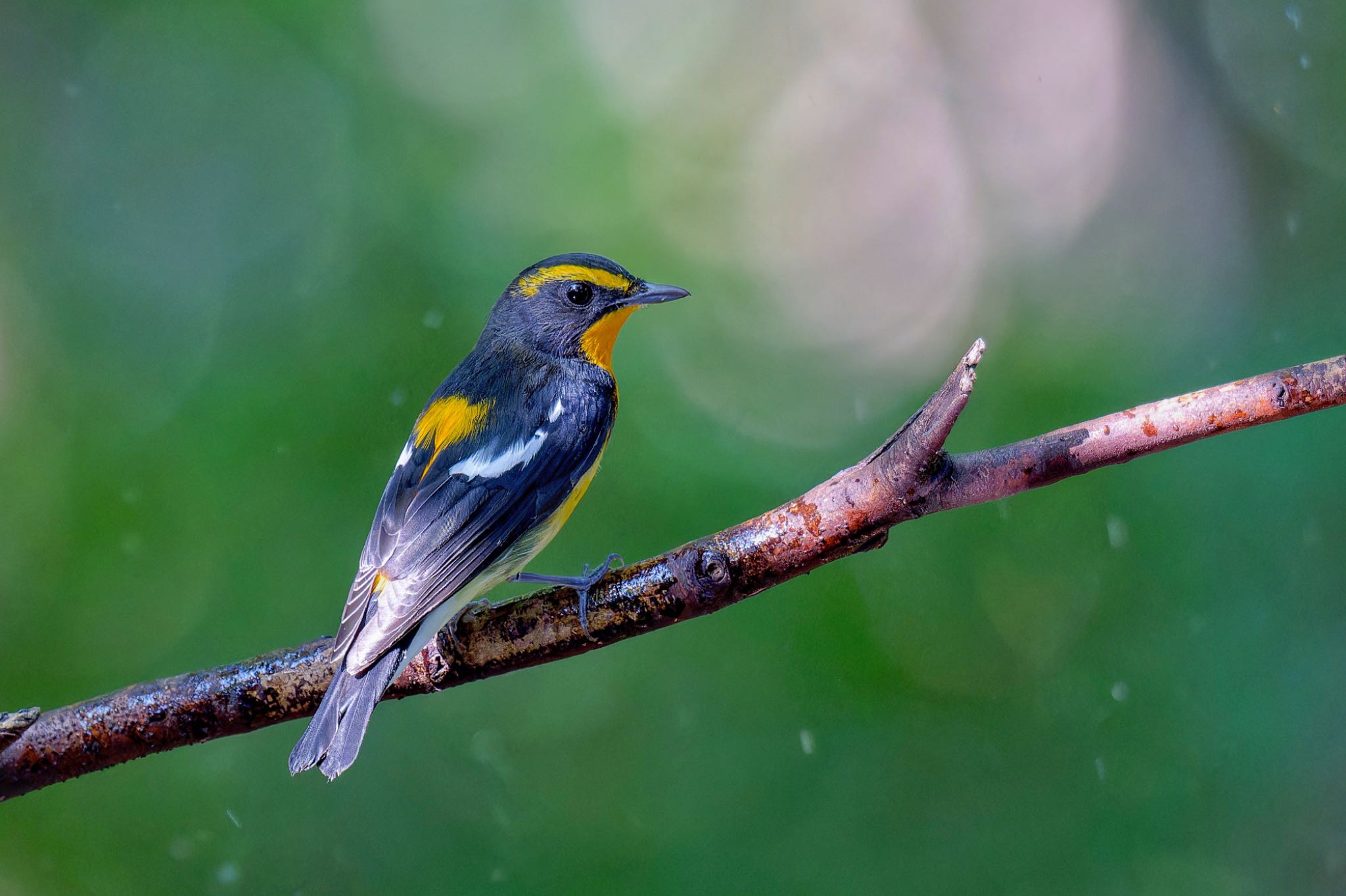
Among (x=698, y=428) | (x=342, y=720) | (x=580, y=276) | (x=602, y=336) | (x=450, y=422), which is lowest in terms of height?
(x=698, y=428)

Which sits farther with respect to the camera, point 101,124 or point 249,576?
point 101,124

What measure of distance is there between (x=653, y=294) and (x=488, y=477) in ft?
2.05

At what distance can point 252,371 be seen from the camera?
3707 millimetres

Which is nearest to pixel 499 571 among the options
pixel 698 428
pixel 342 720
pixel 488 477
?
pixel 488 477

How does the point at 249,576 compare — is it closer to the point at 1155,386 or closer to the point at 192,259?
the point at 192,259

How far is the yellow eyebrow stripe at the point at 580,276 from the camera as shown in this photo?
2445 mm

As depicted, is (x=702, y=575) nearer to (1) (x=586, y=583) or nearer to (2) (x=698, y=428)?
(1) (x=586, y=583)

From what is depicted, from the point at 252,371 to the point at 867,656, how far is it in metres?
2.40

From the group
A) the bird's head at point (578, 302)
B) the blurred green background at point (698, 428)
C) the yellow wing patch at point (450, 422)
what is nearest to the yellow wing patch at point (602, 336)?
the bird's head at point (578, 302)

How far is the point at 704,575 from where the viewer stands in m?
1.80

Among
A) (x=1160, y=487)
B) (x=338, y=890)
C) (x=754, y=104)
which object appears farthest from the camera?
(x=754, y=104)

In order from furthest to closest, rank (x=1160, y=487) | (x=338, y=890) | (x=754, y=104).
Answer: (x=754, y=104), (x=1160, y=487), (x=338, y=890)

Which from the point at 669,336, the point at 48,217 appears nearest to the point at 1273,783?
the point at 669,336

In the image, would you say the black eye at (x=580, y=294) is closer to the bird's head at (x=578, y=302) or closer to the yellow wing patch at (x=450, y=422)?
the bird's head at (x=578, y=302)
